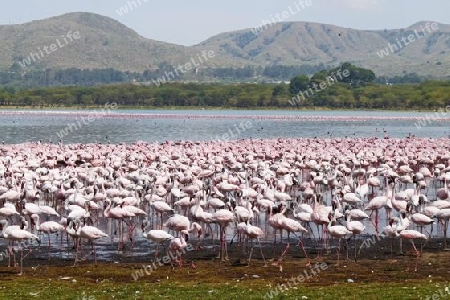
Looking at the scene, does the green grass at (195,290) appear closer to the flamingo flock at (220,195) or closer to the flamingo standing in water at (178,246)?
the flamingo standing in water at (178,246)

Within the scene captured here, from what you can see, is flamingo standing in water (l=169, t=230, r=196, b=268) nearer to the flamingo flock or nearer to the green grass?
the flamingo flock

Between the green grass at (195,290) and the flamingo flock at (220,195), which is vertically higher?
the flamingo flock at (220,195)

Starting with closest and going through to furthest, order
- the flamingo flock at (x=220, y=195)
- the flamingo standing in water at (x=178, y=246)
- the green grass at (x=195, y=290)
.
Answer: the green grass at (x=195, y=290) → the flamingo standing in water at (x=178, y=246) → the flamingo flock at (x=220, y=195)

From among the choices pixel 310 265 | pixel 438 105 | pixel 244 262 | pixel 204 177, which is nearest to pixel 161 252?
pixel 244 262

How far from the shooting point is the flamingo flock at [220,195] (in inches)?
804

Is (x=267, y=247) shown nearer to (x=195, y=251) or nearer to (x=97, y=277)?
(x=195, y=251)

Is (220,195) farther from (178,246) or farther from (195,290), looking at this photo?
(195,290)

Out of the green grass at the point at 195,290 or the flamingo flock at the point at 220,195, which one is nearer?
the green grass at the point at 195,290

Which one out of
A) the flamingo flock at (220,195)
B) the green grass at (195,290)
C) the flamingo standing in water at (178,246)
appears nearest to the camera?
the green grass at (195,290)

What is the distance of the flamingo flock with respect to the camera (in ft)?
67.0

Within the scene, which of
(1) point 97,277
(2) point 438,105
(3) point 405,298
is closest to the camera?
(3) point 405,298

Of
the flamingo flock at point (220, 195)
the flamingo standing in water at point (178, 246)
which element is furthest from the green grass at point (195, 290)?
the flamingo flock at point (220, 195)

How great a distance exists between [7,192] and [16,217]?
1.14m

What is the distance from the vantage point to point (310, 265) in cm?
1898
